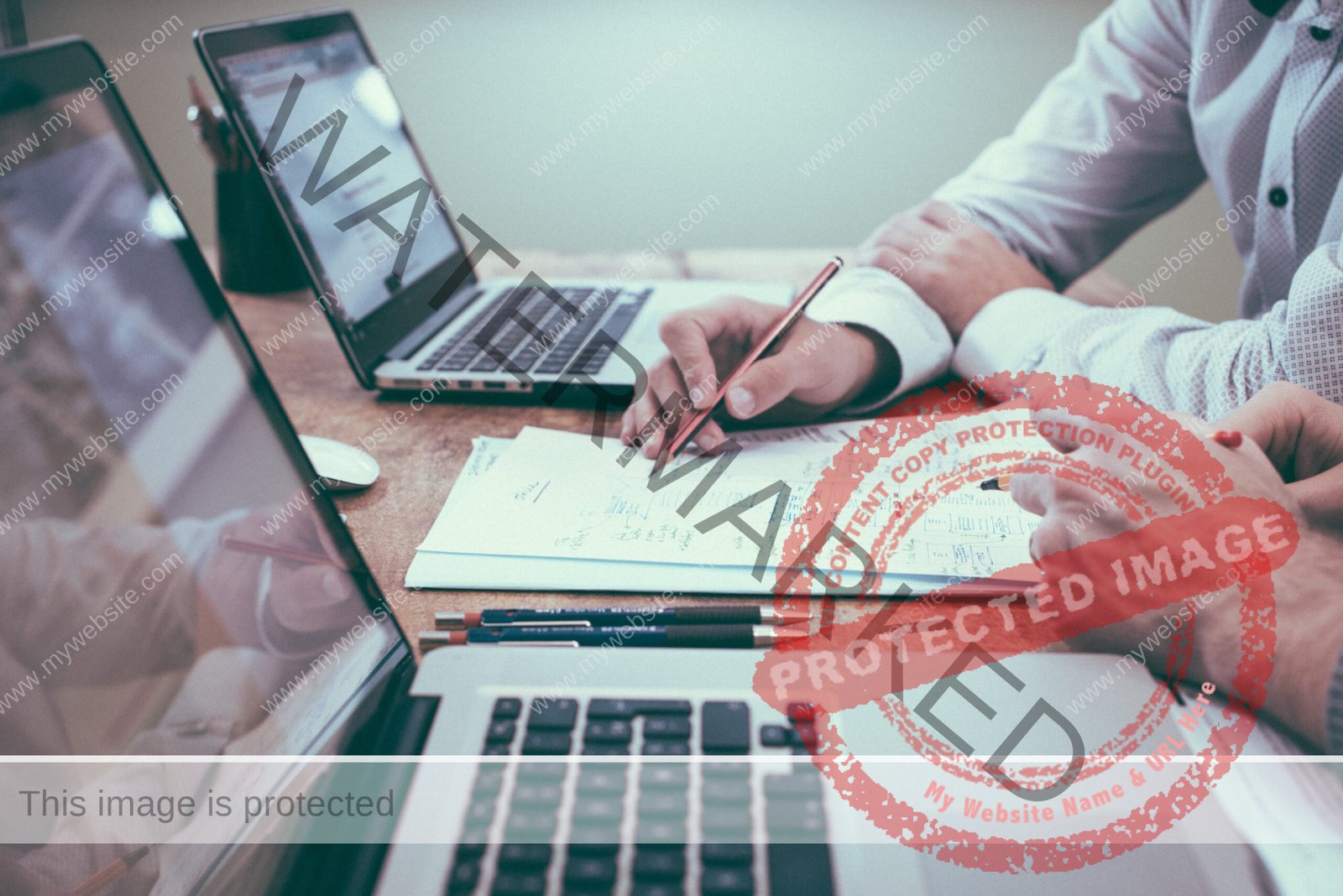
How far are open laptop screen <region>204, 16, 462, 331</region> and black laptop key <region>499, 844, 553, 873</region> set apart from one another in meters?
0.51

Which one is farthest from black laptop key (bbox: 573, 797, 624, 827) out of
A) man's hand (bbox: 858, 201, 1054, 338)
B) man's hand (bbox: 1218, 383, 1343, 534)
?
man's hand (bbox: 858, 201, 1054, 338)

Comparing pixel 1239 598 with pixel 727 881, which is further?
pixel 1239 598

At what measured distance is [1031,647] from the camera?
0.42 m

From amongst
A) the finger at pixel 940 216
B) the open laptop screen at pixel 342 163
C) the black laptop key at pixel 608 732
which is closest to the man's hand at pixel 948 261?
the finger at pixel 940 216

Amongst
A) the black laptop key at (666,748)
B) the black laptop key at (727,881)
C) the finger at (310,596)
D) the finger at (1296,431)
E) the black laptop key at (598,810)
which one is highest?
the finger at (310,596)

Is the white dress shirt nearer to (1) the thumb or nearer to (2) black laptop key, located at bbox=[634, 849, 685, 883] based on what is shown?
(1) the thumb

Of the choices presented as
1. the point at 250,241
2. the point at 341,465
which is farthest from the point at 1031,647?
the point at 250,241

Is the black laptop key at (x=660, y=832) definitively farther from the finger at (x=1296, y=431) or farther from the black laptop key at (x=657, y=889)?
the finger at (x=1296, y=431)

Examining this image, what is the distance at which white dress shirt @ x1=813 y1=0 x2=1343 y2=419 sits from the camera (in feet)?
1.88

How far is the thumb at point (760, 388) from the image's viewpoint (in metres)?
0.59

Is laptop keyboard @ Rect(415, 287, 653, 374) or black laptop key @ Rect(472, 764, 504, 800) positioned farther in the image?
laptop keyboard @ Rect(415, 287, 653, 374)

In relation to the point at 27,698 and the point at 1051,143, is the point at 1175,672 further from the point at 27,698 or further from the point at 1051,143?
the point at 1051,143

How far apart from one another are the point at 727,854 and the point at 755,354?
384mm

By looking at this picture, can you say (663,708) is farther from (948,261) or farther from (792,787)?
(948,261)
